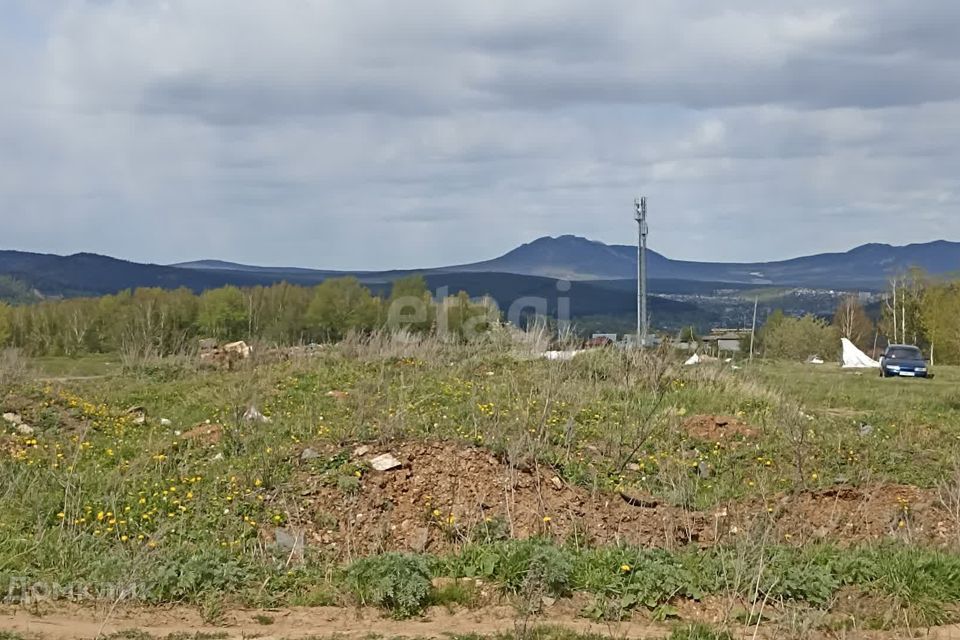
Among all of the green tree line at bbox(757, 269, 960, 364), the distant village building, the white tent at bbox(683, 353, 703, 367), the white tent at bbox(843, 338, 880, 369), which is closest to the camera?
the white tent at bbox(683, 353, 703, 367)

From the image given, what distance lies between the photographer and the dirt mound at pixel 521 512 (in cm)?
820

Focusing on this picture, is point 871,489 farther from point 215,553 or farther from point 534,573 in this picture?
point 215,553

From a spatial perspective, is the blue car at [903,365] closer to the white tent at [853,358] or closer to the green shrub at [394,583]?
the white tent at [853,358]

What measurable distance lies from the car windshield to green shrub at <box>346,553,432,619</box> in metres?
31.0

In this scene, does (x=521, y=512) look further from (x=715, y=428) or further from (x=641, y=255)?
(x=641, y=255)

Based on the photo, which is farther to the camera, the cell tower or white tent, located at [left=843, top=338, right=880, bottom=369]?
white tent, located at [left=843, top=338, right=880, bottom=369]

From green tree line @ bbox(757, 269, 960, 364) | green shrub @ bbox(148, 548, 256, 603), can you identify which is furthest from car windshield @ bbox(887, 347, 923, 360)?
green tree line @ bbox(757, 269, 960, 364)

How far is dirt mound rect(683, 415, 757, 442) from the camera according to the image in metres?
13.1

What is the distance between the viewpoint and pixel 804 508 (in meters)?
9.22

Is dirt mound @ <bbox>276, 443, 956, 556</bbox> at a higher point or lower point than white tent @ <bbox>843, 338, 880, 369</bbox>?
higher

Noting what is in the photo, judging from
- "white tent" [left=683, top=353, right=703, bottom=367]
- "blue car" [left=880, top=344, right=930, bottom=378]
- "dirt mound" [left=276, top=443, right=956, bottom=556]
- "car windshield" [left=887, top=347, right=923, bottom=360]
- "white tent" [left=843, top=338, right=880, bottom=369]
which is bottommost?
"white tent" [left=843, top=338, right=880, bottom=369]

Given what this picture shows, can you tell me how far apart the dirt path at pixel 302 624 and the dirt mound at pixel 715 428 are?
22.3 feet

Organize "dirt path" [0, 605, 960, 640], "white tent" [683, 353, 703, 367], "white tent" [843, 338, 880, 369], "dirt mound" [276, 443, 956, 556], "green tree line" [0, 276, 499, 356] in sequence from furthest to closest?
1. "green tree line" [0, 276, 499, 356]
2. "white tent" [843, 338, 880, 369]
3. "white tent" [683, 353, 703, 367]
4. "dirt mound" [276, 443, 956, 556]
5. "dirt path" [0, 605, 960, 640]

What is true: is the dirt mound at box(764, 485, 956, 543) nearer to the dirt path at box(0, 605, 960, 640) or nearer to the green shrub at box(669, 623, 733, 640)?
the dirt path at box(0, 605, 960, 640)
